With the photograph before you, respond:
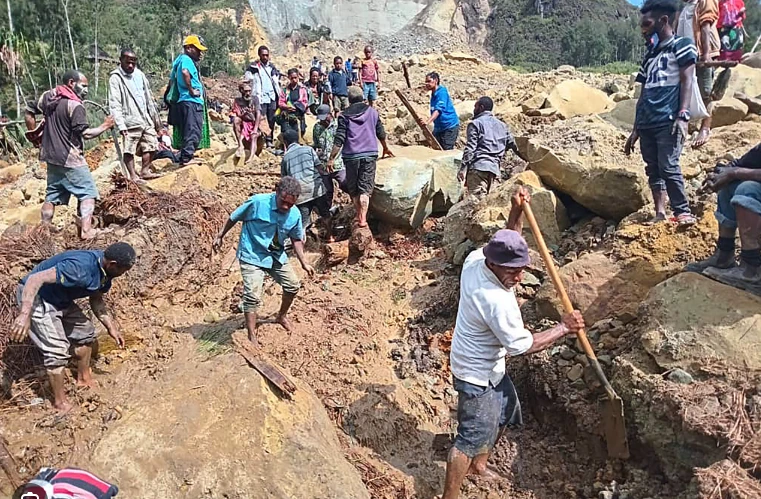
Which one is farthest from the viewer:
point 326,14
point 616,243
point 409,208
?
point 326,14

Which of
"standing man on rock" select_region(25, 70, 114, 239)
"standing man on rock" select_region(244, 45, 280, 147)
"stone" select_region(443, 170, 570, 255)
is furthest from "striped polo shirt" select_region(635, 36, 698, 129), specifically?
"standing man on rock" select_region(244, 45, 280, 147)

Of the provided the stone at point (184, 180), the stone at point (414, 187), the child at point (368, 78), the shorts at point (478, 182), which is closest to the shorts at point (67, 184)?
the stone at point (184, 180)

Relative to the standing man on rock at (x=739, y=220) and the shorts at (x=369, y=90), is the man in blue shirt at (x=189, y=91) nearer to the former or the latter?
the standing man on rock at (x=739, y=220)

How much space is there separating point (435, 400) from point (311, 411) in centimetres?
114

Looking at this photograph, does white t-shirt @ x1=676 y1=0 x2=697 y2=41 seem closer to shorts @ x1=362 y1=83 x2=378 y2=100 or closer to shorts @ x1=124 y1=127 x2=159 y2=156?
shorts @ x1=124 y1=127 x2=159 y2=156

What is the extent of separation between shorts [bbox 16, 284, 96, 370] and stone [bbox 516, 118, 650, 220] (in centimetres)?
415

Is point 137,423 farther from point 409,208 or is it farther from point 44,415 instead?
point 409,208

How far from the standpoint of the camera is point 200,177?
24.1 feet

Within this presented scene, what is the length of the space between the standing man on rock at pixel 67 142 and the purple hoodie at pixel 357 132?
2.24m

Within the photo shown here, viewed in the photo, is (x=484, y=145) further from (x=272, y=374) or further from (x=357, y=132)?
(x=272, y=374)

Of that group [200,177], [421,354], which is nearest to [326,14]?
[200,177]

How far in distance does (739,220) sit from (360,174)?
3.78 m

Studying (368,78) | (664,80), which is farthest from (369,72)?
(664,80)

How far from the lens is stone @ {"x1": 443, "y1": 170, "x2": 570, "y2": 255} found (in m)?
5.30
